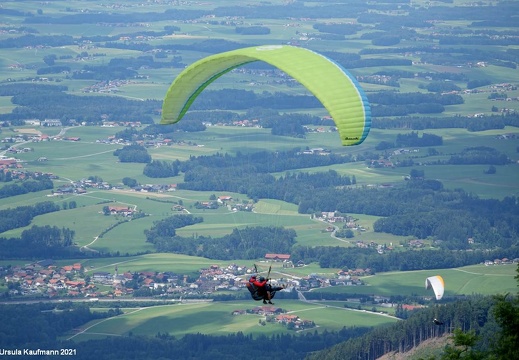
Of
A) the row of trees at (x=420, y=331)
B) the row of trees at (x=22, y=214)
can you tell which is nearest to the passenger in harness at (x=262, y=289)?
the row of trees at (x=420, y=331)

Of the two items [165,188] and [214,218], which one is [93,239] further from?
[165,188]

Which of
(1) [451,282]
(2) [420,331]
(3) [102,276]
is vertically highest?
(2) [420,331]

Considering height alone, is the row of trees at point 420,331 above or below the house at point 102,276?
above

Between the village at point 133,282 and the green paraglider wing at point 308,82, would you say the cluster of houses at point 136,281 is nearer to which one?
the village at point 133,282

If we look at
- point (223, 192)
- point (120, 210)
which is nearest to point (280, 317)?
point (120, 210)

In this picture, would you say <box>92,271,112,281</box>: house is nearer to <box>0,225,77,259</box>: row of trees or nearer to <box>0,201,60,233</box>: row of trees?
<box>0,225,77,259</box>: row of trees

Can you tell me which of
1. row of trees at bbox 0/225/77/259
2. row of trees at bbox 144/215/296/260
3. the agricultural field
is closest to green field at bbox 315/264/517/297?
the agricultural field

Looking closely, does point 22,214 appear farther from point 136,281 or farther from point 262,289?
point 262,289

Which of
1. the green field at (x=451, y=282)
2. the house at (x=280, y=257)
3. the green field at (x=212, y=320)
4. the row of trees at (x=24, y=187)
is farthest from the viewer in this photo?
the row of trees at (x=24, y=187)

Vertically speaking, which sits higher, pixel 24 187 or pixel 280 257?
pixel 24 187
